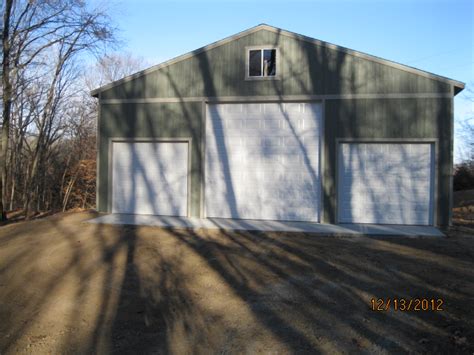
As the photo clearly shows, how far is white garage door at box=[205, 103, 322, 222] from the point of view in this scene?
34.4 ft

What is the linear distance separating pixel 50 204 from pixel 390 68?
49.3 feet

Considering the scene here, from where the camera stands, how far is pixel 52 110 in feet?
71.4

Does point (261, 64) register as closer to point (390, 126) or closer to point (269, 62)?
point (269, 62)

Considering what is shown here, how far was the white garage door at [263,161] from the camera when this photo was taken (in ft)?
34.4

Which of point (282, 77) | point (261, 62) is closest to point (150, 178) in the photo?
point (261, 62)

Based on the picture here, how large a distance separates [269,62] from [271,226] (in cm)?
455

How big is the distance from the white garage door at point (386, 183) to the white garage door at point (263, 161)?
0.78m

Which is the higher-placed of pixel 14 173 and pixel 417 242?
pixel 14 173

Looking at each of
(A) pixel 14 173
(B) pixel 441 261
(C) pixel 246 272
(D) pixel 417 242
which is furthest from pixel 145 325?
(A) pixel 14 173

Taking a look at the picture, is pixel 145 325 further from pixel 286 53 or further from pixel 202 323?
pixel 286 53

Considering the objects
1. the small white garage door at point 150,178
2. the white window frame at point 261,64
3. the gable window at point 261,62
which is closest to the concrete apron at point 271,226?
the small white garage door at point 150,178
